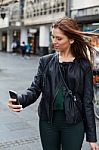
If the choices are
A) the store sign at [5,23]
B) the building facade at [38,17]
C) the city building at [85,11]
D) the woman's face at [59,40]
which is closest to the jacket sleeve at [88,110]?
the woman's face at [59,40]

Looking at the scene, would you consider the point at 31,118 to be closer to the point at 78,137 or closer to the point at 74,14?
the point at 78,137

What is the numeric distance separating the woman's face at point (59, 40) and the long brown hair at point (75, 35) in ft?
0.09

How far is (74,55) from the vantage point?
2906 millimetres

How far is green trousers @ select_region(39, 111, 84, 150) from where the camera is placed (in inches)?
112

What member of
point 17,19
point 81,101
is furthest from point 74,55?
point 17,19

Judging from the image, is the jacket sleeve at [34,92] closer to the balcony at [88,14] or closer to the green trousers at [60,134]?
the green trousers at [60,134]

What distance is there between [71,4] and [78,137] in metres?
32.2

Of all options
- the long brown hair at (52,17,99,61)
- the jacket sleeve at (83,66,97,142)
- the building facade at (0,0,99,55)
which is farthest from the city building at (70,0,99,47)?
the jacket sleeve at (83,66,97,142)

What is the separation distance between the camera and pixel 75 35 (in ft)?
9.30

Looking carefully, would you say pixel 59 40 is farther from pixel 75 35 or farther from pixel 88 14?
pixel 88 14

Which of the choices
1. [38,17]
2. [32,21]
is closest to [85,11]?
[38,17]

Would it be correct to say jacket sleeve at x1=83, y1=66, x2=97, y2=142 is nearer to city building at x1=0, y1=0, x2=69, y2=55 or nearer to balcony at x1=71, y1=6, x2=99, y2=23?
balcony at x1=71, y1=6, x2=99, y2=23

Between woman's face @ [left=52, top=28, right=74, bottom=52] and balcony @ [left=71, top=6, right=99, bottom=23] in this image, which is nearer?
woman's face @ [left=52, top=28, right=74, bottom=52]

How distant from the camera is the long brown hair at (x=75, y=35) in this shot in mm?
2770
